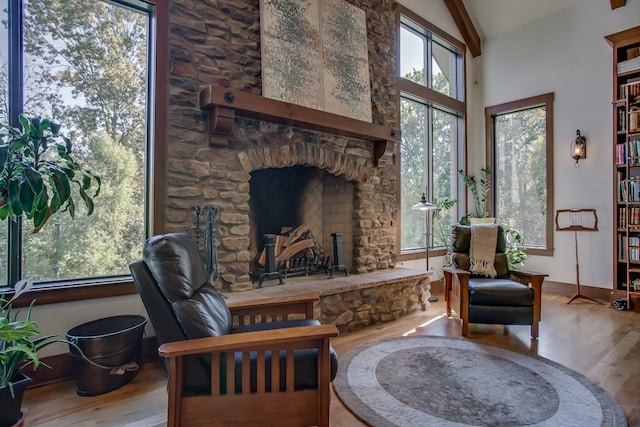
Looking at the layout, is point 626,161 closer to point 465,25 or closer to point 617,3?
point 617,3

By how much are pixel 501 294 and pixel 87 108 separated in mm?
3699

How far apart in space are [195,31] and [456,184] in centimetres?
452

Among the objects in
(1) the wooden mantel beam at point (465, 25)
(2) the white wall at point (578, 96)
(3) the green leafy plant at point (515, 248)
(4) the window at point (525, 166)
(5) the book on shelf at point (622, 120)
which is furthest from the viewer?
(1) the wooden mantel beam at point (465, 25)

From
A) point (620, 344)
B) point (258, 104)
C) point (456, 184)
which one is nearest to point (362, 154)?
point (258, 104)

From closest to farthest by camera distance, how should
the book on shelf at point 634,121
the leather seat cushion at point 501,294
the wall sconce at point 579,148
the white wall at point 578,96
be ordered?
Result: the leather seat cushion at point 501,294 → the book on shelf at point 634,121 → the white wall at point 578,96 → the wall sconce at point 579,148

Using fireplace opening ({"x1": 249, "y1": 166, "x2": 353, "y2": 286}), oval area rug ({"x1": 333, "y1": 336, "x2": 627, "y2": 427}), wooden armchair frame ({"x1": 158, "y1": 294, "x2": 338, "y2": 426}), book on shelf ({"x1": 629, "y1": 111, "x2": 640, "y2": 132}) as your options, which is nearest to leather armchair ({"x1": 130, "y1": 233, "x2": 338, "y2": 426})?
wooden armchair frame ({"x1": 158, "y1": 294, "x2": 338, "y2": 426})

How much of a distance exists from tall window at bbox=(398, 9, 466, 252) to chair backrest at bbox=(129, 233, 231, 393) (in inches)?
142

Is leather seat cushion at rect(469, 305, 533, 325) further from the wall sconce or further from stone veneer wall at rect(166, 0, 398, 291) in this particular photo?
the wall sconce

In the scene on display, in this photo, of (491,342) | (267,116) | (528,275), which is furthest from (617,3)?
(267,116)

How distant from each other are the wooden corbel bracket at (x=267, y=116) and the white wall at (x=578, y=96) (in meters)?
2.85

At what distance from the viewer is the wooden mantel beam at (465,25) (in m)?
5.48

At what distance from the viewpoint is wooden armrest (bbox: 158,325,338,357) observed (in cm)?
138

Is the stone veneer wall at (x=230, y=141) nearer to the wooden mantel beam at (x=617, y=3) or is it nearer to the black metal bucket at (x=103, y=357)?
the black metal bucket at (x=103, y=357)

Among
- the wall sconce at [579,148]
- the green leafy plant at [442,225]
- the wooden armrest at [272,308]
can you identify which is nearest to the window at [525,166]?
the wall sconce at [579,148]
